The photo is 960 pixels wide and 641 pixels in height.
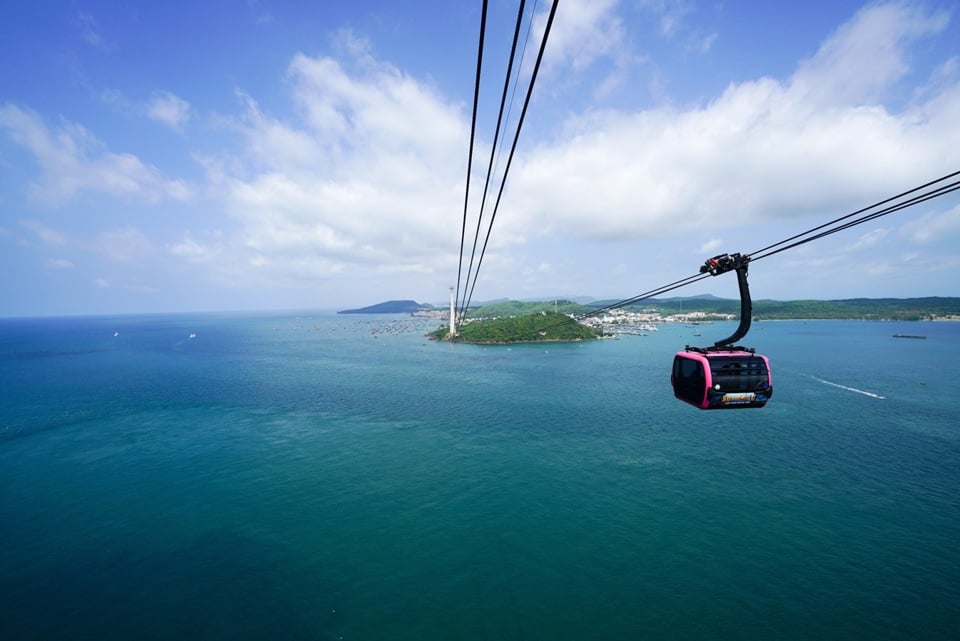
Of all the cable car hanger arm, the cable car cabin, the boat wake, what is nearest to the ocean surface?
the boat wake

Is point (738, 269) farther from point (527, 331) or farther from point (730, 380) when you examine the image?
point (527, 331)

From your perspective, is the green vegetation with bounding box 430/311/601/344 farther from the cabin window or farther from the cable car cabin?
the cable car cabin

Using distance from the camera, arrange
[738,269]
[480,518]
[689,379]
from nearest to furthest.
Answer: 1. [738,269]
2. [689,379]
3. [480,518]

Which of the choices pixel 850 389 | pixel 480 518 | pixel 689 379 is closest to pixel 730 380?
pixel 689 379

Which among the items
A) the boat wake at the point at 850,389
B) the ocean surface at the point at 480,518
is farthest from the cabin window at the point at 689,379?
the boat wake at the point at 850,389

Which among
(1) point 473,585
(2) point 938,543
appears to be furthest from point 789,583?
(1) point 473,585
